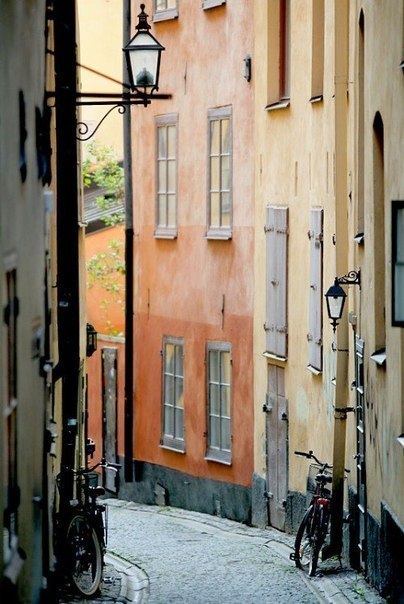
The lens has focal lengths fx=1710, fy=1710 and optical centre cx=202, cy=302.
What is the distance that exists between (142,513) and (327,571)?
24.4 feet

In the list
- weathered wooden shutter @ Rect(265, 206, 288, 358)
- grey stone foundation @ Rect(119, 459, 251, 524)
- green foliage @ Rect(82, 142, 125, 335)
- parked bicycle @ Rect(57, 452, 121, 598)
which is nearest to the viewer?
parked bicycle @ Rect(57, 452, 121, 598)

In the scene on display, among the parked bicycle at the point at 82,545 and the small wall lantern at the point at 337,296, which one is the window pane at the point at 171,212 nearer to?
the small wall lantern at the point at 337,296

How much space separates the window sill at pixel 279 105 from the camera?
19031mm

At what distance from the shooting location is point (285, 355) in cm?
1928

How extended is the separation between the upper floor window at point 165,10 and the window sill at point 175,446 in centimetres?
570

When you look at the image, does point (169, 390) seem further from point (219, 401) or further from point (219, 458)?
point (219, 458)

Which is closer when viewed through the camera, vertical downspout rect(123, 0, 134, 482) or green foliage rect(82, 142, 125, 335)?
vertical downspout rect(123, 0, 134, 482)

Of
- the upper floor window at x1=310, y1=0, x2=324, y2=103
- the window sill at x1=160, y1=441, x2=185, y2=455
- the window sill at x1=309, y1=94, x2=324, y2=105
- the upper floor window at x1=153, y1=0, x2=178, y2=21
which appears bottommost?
the window sill at x1=160, y1=441, x2=185, y2=455

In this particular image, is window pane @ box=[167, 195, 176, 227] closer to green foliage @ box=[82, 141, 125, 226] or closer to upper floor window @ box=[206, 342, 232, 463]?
upper floor window @ box=[206, 342, 232, 463]

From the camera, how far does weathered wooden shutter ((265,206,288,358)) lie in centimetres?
1930

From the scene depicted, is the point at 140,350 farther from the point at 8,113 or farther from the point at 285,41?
the point at 8,113

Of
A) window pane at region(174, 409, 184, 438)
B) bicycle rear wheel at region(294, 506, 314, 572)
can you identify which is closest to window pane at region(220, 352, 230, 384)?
window pane at region(174, 409, 184, 438)

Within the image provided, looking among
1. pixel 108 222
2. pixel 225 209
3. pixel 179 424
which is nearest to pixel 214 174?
pixel 225 209

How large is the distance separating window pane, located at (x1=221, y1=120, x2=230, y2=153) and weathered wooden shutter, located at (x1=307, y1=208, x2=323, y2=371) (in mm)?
3587
